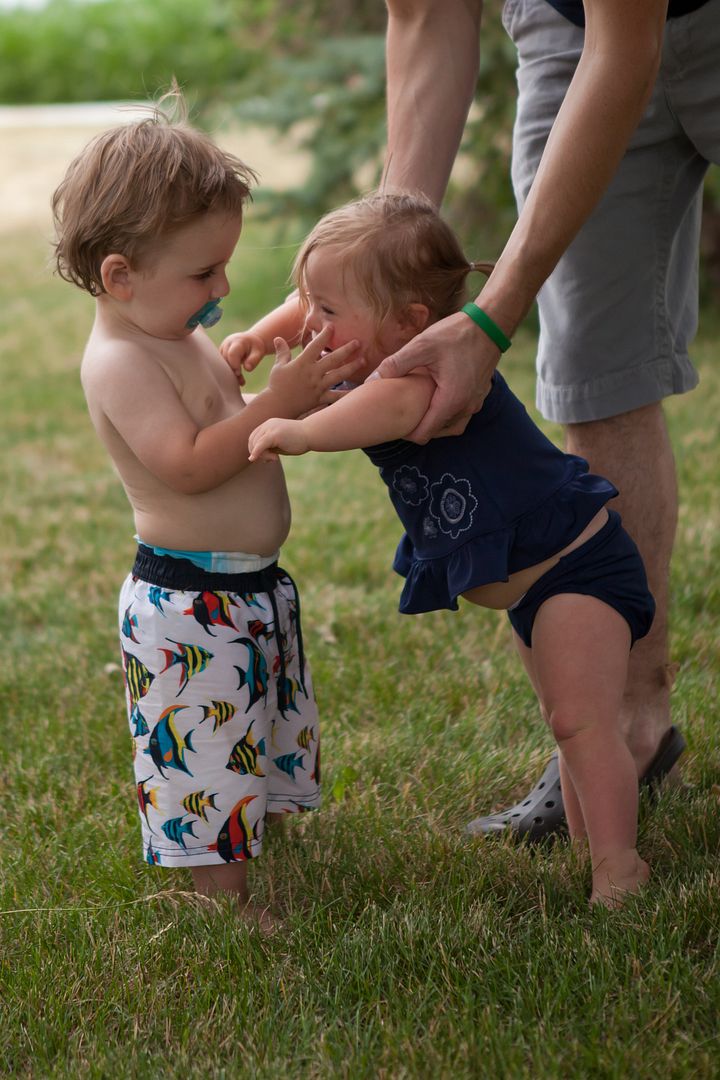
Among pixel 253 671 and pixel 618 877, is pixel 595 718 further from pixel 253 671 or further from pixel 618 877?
pixel 253 671

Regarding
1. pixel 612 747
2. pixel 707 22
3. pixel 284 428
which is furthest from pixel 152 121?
pixel 612 747

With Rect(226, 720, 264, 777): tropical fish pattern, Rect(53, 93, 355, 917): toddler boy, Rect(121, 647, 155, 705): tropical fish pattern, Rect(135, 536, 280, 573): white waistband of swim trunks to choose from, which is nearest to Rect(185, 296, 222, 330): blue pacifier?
Rect(53, 93, 355, 917): toddler boy

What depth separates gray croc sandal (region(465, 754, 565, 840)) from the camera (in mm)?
2615

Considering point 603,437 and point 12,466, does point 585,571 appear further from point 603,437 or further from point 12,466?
point 12,466

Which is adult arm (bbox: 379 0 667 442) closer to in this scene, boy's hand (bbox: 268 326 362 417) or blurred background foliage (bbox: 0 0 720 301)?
boy's hand (bbox: 268 326 362 417)

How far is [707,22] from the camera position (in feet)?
8.04

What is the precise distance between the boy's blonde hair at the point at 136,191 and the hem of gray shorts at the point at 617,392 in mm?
874

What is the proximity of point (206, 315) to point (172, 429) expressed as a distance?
25 centimetres

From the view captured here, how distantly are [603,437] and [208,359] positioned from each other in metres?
0.92

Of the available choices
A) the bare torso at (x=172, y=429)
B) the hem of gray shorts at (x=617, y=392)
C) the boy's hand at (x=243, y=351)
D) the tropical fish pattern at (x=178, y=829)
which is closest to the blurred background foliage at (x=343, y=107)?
the hem of gray shorts at (x=617, y=392)

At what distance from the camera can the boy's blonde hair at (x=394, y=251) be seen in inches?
83.2

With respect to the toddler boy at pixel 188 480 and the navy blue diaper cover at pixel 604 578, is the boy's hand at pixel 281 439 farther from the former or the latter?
the navy blue diaper cover at pixel 604 578

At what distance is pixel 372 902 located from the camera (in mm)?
2344

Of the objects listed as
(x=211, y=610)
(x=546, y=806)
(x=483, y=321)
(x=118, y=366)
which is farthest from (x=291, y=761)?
(x=483, y=321)
